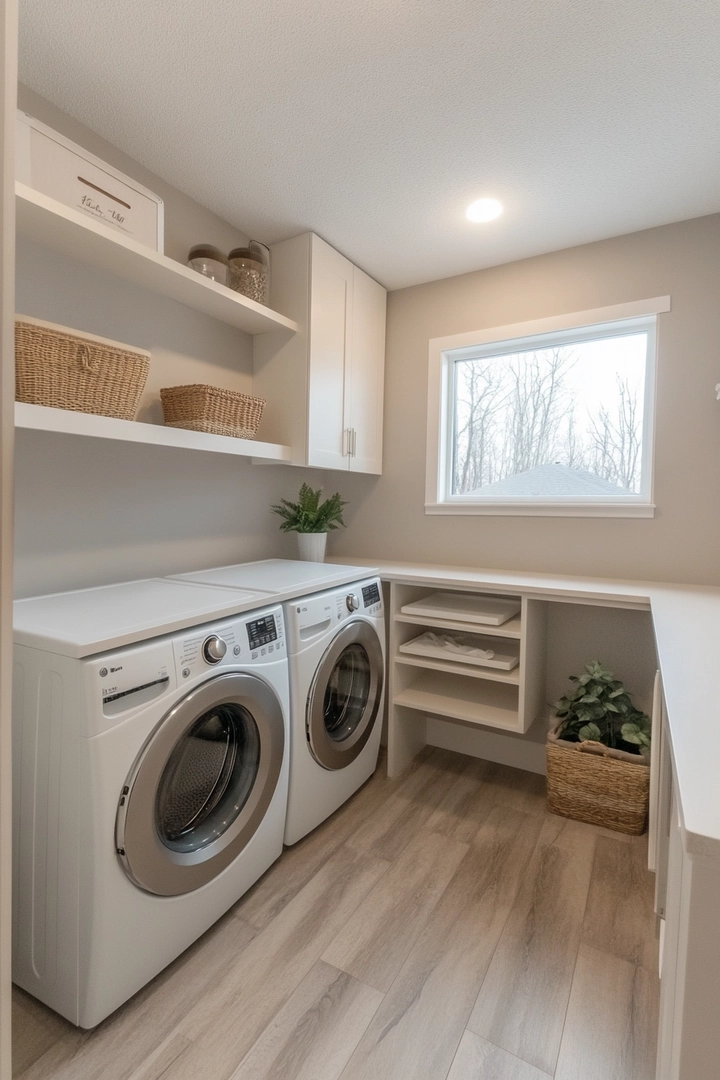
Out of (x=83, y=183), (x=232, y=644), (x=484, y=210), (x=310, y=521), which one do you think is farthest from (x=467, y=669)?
(x=83, y=183)

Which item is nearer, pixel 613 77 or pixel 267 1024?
pixel 267 1024

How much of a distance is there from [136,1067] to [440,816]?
1207mm

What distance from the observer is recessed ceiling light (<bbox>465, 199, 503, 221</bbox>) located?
6.40ft

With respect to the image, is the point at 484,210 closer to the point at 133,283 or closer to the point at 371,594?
the point at 133,283

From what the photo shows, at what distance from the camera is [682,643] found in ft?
3.91

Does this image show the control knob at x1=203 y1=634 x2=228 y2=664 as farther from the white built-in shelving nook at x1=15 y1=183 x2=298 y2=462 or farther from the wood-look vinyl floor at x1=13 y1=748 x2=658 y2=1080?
the wood-look vinyl floor at x1=13 y1=748 x2=658 y2=1080

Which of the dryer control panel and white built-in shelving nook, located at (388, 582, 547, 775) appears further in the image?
white built-in shelving nook, located at (388, 582, 547, 775)

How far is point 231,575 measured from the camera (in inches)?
78.1

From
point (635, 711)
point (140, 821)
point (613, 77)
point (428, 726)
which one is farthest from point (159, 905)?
point (613, 77)

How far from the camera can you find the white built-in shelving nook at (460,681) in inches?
80.4

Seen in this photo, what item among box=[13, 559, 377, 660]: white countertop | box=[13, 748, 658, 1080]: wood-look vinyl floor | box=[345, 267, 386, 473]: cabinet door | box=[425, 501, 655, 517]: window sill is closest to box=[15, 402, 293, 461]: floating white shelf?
box=[13, 559, 377, 660]: white countertop

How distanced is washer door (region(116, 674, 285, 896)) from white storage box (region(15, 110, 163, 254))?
134cm

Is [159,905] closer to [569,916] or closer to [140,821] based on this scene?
[140,821]

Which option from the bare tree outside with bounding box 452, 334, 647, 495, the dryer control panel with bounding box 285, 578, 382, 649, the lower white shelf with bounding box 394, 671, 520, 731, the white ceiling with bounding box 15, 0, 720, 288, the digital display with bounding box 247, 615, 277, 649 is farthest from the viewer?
the bare tree outside with bounding box 452, 334, 647, 495
